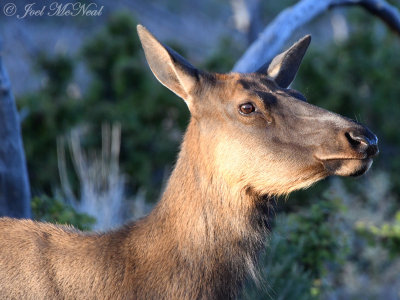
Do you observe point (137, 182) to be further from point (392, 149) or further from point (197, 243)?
point (197, 243)

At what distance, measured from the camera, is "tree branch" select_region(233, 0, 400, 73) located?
622 cm

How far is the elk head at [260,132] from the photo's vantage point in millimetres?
3293

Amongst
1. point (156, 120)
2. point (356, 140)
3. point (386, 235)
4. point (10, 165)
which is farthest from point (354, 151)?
point (156, 120)

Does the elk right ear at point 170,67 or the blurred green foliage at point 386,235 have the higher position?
the elk right ear at point 170,67

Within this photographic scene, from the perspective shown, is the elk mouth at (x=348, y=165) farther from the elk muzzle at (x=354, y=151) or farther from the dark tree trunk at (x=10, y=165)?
the dark tree trunk at (x=10, y=165)

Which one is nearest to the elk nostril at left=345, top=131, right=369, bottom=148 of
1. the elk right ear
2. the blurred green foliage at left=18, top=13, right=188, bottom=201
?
the elk right ear

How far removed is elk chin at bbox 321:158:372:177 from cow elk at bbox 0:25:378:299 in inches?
1.1

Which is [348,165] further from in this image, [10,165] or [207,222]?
[10,165]

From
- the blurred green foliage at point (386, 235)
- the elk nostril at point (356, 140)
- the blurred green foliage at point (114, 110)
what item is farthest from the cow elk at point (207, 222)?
the blurred green foliage at point (114, 110)

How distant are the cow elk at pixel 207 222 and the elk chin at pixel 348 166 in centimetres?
3

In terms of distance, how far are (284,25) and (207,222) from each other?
3461 mm

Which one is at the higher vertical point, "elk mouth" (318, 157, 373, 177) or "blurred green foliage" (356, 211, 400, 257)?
"elk mouth" (318, 157, 373, 177)

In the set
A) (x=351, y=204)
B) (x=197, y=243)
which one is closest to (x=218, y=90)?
(x=197, y=243)

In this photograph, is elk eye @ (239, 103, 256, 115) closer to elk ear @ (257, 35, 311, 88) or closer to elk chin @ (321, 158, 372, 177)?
elk chin @ (321, 158, 372, 177)
